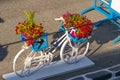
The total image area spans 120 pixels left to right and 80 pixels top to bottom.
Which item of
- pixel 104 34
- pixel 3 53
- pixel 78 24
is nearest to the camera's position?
pixel 78 24

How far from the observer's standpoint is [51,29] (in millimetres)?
9039

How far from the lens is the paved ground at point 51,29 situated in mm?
7621

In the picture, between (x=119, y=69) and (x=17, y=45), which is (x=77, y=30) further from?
(x=17, y=45)

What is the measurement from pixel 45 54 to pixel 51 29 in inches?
83.6

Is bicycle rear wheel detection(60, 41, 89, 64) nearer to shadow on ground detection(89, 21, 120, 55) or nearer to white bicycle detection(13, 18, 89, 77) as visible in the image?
white bicycle detection(13, 18, 89, 77)

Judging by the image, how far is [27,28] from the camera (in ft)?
21.4

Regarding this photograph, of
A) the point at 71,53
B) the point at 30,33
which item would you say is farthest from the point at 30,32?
the point at 71,53

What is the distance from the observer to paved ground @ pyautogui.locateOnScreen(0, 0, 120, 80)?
7.62 m

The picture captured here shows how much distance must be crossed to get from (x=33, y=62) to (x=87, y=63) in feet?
4.18

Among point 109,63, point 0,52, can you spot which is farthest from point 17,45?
point 109,63

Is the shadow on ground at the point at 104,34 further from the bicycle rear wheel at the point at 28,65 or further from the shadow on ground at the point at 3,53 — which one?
the shadow on ground at the point at 3,53

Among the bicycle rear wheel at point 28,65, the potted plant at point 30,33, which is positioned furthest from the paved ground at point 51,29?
the potted plant at point 30,33

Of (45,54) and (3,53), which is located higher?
(45,54)

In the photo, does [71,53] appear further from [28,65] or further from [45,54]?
[28,65]
